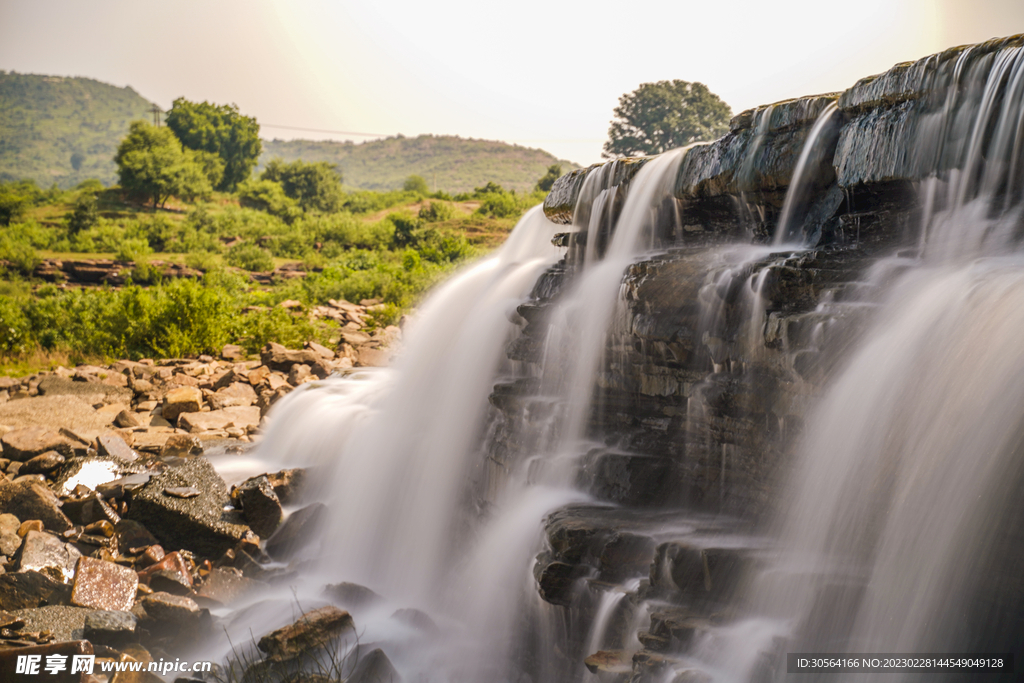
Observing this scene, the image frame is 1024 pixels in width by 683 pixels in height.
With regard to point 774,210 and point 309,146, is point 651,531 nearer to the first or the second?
point 774,210

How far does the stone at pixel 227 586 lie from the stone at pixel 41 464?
3034 mm

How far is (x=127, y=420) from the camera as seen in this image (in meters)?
10.5

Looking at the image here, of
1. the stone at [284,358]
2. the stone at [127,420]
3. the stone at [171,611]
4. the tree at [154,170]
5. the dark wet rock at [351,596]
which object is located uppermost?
the tree at [154,170]

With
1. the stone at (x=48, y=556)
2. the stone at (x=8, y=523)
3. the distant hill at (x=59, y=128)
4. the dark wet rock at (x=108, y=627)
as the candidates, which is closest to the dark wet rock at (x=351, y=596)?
the dark wet rock at (x=108, y=627)

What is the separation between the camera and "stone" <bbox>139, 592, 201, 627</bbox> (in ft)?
19.6

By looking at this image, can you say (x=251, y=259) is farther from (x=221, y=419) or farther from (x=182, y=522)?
(x=182, y=522)

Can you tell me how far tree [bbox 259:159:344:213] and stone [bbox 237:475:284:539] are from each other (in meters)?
45.1

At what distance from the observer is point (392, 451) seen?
341 inches

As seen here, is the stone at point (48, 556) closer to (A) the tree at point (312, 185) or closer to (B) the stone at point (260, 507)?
(B) the stone at point (260, 507)

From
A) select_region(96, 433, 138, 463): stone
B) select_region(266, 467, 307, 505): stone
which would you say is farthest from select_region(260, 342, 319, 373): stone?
select_region(266, 467, 307, 505): stone

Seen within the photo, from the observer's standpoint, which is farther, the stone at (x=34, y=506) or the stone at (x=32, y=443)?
the stone at (x=32, y=443)

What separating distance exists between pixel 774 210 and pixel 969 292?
259 cm

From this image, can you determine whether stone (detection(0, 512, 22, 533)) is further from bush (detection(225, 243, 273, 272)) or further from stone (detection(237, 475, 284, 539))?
bush (detection(225, 243, 273, 272))

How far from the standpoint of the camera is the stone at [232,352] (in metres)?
14.9
